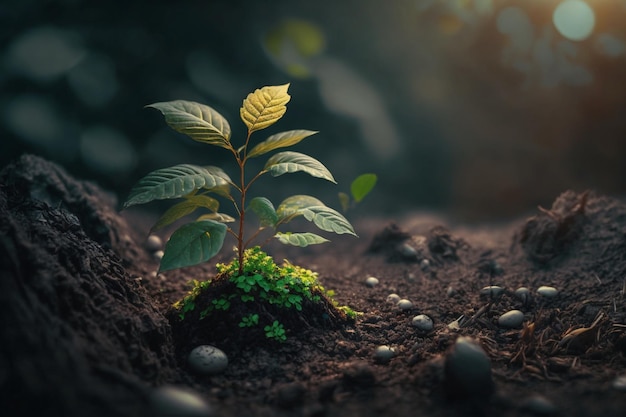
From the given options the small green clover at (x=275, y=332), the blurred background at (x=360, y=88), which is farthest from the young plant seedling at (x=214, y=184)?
the blurred background at (x=360, y=88)

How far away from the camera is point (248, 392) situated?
6.02ft

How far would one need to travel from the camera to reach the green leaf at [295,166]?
80.7 inches

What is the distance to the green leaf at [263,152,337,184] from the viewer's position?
80.7 inches

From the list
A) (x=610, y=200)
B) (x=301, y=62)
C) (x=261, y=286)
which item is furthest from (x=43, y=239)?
(x=301, y=62)

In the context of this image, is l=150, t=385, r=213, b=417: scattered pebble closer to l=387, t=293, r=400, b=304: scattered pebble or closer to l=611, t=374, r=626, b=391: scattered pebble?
l=611, t=374, r=626, b=391: scattered pebble

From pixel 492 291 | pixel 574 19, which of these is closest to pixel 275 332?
pixel 492 291

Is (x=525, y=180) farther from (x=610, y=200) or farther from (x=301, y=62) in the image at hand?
(x=301, y=62)

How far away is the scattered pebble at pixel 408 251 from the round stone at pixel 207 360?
181 centimetres

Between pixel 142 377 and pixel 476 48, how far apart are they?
224 inches

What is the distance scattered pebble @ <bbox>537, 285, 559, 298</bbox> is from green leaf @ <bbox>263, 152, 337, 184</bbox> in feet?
4.95

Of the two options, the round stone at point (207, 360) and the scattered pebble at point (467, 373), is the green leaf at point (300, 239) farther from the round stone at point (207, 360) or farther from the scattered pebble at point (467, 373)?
the scattered pebble at point (467, 373)

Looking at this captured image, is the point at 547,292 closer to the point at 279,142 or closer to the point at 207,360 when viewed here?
the point at 279,142

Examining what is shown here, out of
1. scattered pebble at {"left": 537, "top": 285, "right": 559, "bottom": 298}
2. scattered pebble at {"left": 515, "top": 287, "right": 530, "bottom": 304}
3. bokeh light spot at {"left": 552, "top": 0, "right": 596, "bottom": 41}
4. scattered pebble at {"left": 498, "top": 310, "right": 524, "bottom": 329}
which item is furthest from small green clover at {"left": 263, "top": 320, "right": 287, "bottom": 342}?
bokeh light spot at {"left": 552, "top": 0, "right": 596, "bottom": 41}

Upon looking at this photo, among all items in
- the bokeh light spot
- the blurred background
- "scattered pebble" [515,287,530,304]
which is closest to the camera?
"scattered pebble" [515,287,530,304]
